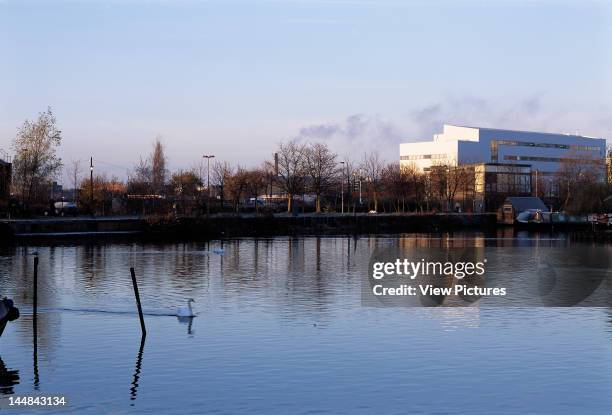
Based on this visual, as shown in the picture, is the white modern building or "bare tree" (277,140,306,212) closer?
"bare tree" (277,140,306,212)

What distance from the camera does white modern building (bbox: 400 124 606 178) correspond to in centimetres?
15338

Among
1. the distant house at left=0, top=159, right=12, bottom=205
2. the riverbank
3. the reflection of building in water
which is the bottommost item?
the reflection of building in water

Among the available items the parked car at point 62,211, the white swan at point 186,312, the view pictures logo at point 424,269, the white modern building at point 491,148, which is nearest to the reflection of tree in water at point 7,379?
the white swan at point 186,312

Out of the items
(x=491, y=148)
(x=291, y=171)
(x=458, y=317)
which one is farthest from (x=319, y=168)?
(x=458, y=317)

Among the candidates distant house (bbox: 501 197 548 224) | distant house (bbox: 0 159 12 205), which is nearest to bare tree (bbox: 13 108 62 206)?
distant house (bbox: 0 159 12 205)

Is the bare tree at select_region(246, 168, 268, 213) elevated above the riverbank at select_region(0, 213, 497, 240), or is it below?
above

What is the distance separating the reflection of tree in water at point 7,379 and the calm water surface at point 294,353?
75 millimetres

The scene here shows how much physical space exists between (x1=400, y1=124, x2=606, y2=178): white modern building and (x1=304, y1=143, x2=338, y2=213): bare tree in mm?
38826

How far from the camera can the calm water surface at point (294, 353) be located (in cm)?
1734

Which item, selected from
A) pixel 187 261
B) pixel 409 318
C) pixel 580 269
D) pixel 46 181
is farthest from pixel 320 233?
pixel 409 318

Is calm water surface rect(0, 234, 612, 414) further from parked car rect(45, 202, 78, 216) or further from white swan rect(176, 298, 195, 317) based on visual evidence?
parked car rect(45, 202, 78, 216)

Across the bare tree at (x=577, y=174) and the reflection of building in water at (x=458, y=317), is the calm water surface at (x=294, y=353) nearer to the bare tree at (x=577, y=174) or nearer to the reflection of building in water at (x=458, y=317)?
the reflection of building in water at (x=458, y=317)

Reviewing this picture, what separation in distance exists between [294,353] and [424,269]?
23.7 metres

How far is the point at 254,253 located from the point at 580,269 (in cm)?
2129
